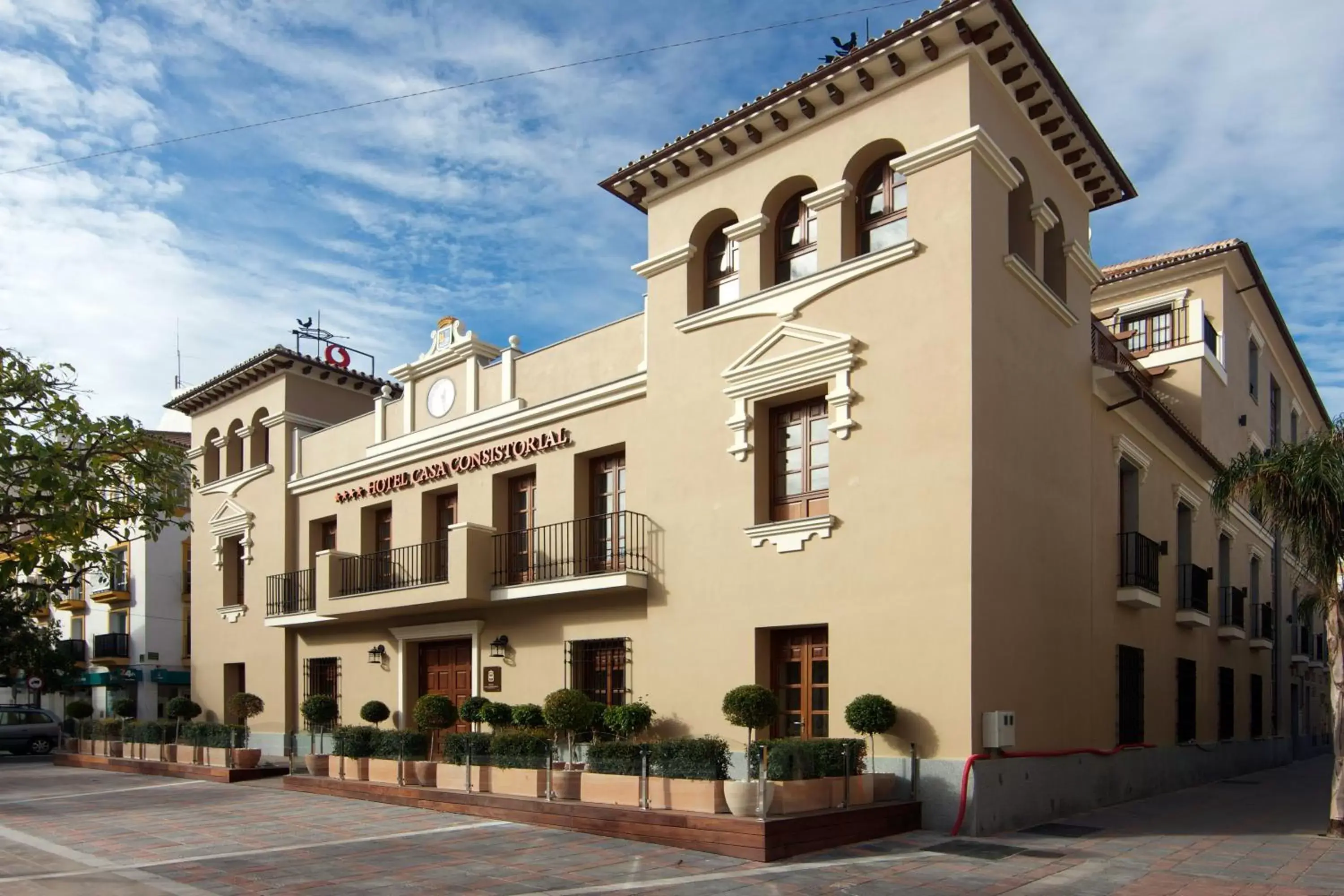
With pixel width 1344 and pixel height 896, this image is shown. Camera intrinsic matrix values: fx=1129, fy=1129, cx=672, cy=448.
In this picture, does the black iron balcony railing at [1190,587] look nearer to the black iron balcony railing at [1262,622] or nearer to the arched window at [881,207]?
the black iron balcony railing at [1262,622]

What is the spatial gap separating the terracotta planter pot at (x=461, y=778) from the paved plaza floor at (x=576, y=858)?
0.52 m

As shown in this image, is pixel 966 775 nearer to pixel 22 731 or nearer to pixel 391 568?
pixel 391 568

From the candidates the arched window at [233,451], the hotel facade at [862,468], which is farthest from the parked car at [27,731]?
the hotel facade at [862,468]

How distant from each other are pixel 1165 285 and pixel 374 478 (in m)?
16.7

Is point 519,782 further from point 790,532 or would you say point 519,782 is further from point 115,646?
point 115,646

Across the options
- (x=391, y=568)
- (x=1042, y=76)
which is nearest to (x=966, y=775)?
(x=1042, y=76)

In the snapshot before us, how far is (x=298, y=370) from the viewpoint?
25672 mm

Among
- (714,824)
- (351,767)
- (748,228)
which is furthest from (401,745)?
(748,228)

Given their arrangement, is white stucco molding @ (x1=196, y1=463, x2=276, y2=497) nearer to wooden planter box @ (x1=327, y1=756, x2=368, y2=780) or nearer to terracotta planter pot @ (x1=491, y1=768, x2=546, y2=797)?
wooden planter box @ (x1=327, y1=756, x2=368, y2=780)

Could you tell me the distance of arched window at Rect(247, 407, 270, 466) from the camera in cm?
2633

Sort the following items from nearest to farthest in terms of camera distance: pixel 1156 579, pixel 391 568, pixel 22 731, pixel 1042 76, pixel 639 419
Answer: pixel 1042 76 → pixel 639 419 → pixel 1156 579 → pixel 391 568 → pixel 22 731

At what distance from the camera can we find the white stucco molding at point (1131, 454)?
1814 cm

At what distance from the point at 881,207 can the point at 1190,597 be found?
10.5 metres

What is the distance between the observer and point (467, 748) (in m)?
15.8
